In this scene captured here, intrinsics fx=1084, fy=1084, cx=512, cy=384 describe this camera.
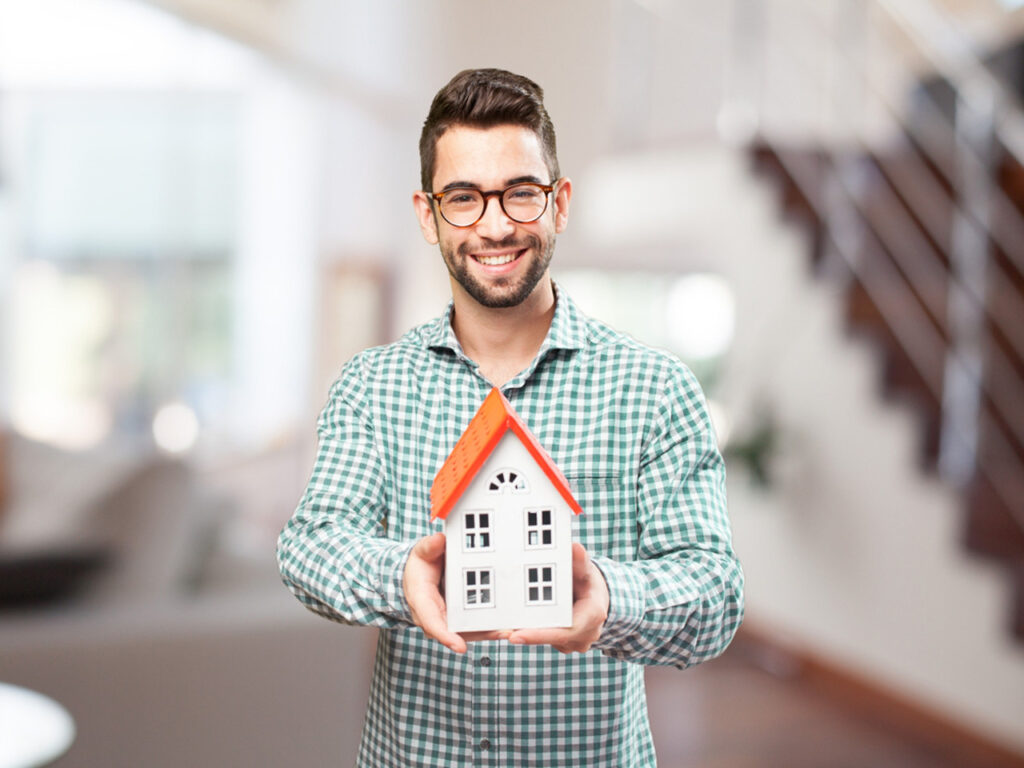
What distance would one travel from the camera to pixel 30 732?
161 centimetres

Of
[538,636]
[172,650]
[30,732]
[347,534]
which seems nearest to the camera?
[538,636]

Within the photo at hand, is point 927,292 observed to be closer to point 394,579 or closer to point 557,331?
point 557,331

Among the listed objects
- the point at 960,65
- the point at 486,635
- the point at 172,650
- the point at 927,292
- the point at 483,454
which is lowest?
the point at 172,650

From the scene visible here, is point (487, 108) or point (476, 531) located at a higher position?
point (487, 108)

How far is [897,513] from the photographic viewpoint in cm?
336

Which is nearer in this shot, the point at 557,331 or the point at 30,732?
the point at 557,331

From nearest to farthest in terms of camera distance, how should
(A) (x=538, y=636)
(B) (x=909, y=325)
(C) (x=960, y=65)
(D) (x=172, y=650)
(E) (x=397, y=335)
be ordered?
(A) (x=538, y=636) → (D) (x=172, y=650) → (B) (x=909, y=325) → (C) (x=960, y=65) → (E) (x=397, y=335)

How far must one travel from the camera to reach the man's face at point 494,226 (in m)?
0.73

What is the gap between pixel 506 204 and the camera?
73 cm

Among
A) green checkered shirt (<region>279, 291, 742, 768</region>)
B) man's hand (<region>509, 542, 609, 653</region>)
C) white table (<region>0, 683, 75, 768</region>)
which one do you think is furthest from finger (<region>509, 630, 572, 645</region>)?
white table (<region>0, 683, 75, 768</region>)

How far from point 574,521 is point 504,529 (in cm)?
13

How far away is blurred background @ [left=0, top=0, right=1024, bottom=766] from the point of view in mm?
2316

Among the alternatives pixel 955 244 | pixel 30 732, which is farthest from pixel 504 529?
pixel 955 244

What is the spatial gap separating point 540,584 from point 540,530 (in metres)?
0.03
